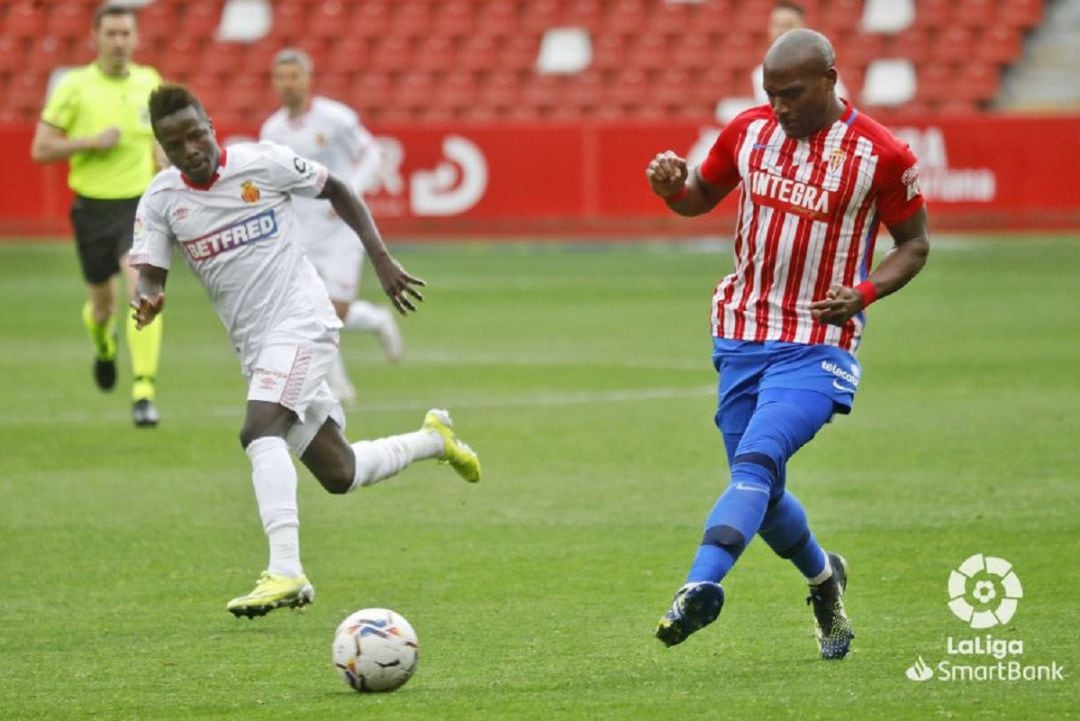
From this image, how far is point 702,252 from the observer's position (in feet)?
85.6

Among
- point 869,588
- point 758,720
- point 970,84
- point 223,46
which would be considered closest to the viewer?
point 758,720

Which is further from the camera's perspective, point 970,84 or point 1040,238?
point 970,84

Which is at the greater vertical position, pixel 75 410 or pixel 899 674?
pixel 899 674

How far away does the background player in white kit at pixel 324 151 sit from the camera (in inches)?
548

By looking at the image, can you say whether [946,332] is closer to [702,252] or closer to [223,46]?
[702,252]

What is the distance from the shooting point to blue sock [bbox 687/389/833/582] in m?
5.94

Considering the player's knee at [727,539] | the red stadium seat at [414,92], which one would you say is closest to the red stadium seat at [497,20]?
the red stadium seat at [414,92]

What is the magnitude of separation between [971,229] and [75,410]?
14593 mm

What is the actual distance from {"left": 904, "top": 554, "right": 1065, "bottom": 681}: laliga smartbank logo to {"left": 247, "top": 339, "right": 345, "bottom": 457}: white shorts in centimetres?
242

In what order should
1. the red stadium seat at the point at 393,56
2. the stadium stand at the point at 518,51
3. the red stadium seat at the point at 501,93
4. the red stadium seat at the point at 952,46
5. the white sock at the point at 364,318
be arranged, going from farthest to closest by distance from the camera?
the red stadium seat at the point at 393,56, the red stadium seat at the point at 501,93, the stadium stand at the point at 518,51, the red stadium seat at the point at 952,46, the white sock at the point at 364,318

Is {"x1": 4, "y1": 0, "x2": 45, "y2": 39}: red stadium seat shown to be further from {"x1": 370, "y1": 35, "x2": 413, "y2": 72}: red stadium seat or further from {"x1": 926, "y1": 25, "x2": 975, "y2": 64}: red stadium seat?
{"x1": 926, "y1": 25, "x2": 975, "y2": 64}: red stadium seat

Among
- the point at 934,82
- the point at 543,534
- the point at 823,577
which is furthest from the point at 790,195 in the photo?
the point at 934,82

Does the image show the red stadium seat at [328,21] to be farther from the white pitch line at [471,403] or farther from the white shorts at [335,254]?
the white pitch line at [471,403]

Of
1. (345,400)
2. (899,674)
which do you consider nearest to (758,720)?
(899,674)
